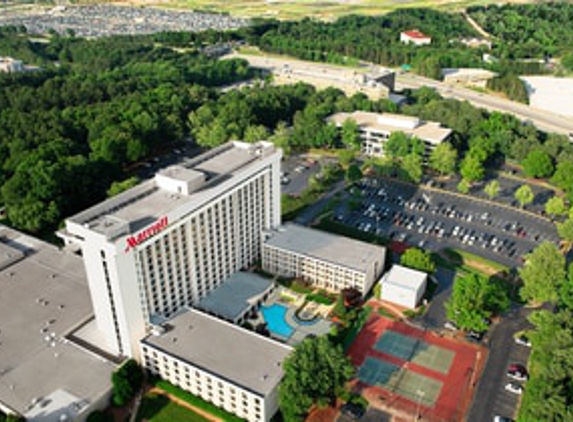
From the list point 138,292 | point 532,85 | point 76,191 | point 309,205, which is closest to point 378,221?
point 309,205

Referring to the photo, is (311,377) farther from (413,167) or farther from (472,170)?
(472,170)

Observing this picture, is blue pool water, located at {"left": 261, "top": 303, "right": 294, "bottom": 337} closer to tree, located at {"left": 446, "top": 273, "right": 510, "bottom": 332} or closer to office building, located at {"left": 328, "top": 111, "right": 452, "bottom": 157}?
tree, located at {"left": 446, "top": 273, "right": 510, "bottom": 332}

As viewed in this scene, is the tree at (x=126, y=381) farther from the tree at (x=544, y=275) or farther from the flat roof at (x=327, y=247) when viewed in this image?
the tree at (x=544, y=275)

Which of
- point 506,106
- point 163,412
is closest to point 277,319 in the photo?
point 163,412

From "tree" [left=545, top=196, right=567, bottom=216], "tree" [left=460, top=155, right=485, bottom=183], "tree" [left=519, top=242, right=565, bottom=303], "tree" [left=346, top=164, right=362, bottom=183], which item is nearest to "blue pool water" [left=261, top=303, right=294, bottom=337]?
A: "tree" [left=519, top=242, right=565, bottom=303]

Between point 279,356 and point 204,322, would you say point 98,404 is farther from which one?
point 279,356
